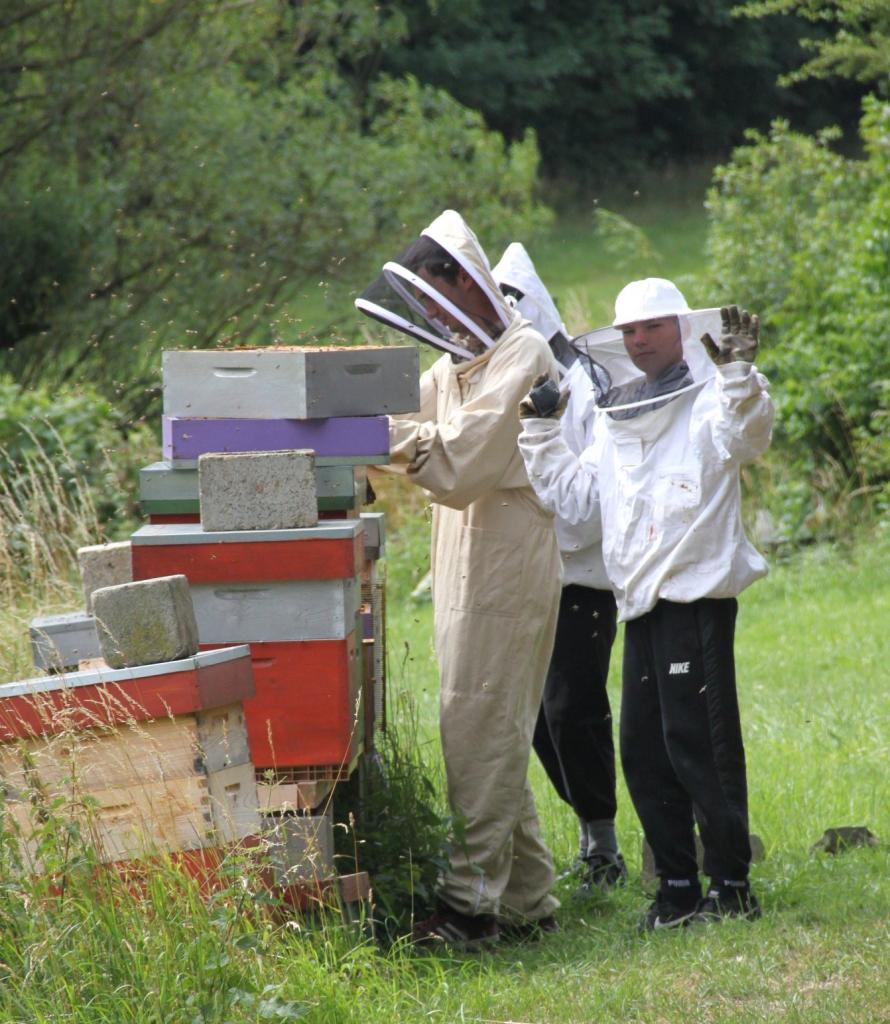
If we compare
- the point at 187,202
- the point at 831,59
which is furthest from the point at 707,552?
the point at 187,202

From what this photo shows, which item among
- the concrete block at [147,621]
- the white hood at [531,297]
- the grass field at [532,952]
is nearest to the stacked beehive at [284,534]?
the concrete block at [147,621]

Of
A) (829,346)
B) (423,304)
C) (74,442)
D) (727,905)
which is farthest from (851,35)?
(727,905)

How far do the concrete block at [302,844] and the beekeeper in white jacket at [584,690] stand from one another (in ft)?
4.52

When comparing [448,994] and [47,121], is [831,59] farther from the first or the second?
[448,994]

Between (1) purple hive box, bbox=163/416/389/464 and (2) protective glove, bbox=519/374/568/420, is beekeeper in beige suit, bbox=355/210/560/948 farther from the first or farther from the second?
(1) purple hive box, bbox=163/416/389/464

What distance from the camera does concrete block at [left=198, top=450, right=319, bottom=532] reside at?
3.69m

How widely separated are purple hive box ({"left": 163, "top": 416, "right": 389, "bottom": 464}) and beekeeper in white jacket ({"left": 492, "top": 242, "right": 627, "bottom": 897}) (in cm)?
118

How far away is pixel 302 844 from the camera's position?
3723 millimetres

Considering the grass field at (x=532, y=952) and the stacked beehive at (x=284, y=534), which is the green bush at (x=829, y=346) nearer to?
the grass field at (x=532, y=952)

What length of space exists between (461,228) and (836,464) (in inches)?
272

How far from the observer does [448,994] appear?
3.67 meters

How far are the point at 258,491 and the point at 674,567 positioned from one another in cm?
122

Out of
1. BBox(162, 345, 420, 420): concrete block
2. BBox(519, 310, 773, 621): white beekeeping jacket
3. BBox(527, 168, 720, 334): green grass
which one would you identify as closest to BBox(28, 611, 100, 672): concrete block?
BBox(162, 345, 420, 420): concrete block

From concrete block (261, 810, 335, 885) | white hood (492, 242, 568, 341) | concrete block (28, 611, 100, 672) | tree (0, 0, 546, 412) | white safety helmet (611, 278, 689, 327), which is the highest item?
tree (0, 0, 546, 412)
